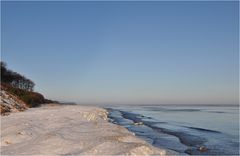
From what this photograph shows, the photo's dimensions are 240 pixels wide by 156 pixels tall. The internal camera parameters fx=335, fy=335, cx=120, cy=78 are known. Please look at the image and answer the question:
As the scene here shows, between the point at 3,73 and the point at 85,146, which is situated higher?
the point at 3,73

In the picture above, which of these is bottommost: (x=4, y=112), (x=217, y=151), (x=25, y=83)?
(x=217, y=151)

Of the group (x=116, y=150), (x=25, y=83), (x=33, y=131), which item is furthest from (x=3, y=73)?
(x=116, y=150)

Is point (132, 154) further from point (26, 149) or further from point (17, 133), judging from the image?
point (17, 133)

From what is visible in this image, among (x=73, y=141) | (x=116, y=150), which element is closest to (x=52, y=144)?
(x=73, y=141)

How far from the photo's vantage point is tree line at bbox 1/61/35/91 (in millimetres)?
72188

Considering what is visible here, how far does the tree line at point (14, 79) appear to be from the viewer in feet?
237

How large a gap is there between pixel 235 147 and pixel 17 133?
11029 millimetres

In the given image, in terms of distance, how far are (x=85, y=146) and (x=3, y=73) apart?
216 feet

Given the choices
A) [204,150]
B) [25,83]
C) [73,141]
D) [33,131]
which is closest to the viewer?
[73,141]

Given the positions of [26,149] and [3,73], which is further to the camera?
[3,73]

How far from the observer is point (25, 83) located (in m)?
87.9

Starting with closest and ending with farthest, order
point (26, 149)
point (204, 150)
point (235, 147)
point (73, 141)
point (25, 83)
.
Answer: point (26, 149) → point (73, 141) → point (204, 150) → point (235, 147) → point (25, 83)

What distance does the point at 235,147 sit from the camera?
17250 mm

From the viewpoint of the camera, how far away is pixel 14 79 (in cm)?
7994
